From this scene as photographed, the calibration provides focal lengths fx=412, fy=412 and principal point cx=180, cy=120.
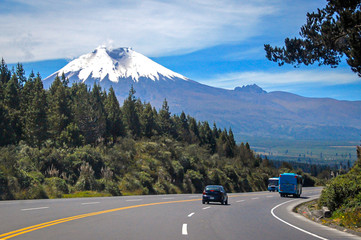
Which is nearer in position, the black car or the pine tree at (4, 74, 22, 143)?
the black car

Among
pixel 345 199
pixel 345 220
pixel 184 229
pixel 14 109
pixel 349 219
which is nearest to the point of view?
pixel 184 229

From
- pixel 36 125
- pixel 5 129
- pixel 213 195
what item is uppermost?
pixel 36 125

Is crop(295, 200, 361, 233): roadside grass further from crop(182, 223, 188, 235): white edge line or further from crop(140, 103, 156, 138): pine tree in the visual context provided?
crop(140, 103, 156, 138): pine tree

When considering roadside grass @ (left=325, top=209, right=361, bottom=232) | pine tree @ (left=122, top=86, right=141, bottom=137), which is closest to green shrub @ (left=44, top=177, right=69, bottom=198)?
roadside grass @ (left=325, top=209, right=361, bottom=232)

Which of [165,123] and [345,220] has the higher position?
[165,123]

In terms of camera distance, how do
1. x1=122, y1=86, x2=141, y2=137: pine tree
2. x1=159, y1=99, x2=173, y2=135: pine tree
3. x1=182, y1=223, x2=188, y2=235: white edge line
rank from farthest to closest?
1. x1=159, y1=99, x2=173, y2=135: pine tree
2. x1=122, y1=86, x2=141, y2=137: pine tree
3. x1=182, y1=223, x2=188, y2=235: white edge line

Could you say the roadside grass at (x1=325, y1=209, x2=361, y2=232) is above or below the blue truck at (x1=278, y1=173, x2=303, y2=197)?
above

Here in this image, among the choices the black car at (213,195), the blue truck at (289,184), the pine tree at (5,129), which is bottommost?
the blue truck at (289,184)

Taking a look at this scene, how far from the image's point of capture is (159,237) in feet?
37.8

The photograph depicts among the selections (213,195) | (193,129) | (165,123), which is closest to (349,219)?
(213,195)

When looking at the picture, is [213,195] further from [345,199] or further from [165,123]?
[165,123]

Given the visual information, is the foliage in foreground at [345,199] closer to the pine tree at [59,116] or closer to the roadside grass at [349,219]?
the roadside grass at [349,219]

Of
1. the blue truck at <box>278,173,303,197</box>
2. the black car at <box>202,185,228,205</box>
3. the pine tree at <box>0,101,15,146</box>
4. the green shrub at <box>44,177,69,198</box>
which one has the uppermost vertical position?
the pine tree at <box>0,101,15,146</box>

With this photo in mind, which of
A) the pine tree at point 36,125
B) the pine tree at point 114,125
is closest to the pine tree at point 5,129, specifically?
the pine tree at point 36,125
